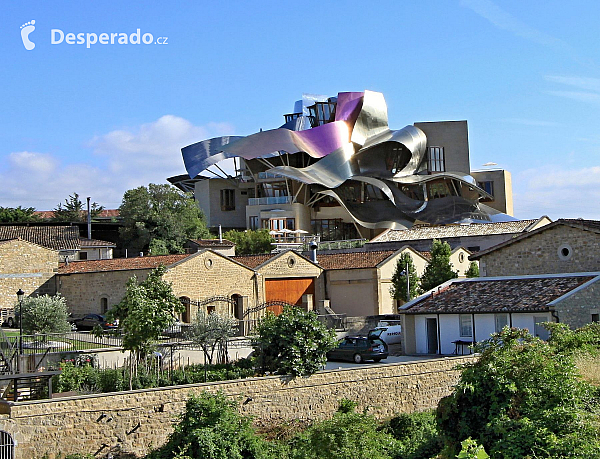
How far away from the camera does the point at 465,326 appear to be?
91.4ft

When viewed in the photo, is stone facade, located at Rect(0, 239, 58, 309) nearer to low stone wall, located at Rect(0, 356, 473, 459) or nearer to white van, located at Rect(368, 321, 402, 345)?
white van, located at Rect(368, 321, 402, 345)

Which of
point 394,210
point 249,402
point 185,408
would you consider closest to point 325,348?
point 249,402

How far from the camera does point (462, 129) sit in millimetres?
83000

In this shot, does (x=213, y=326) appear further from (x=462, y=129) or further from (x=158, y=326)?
(x=462, y=129)

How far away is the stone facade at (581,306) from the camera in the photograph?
25.6m

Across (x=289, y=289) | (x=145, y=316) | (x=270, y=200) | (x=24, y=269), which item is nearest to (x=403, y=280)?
(x=289, y=289)

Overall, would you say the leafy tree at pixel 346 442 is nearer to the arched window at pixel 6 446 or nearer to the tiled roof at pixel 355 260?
the arched window at pixel 6 446

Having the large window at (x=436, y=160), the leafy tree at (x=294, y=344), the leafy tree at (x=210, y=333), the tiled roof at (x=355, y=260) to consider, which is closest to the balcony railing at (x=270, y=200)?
the large window at (x=436, y=160)

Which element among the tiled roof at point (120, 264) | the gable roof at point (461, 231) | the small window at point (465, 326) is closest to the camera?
the small window at point (465, 326)

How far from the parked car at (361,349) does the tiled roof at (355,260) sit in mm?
13921

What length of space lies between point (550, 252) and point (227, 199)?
5544cm

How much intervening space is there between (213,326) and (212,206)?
187ft

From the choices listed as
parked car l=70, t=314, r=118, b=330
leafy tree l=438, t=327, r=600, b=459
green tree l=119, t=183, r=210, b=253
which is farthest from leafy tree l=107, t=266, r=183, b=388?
green tree l=119, t=183, r=210, b=253

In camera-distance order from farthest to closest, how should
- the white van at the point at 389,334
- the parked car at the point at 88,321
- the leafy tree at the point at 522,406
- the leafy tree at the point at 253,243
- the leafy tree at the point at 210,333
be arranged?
the leafy tree at the point at 253,243, the parked car at the point at 88,321, the white van at the point at 389,334, the leafy tree at the point at 210,333, the leafy tree at the point at 522,406
